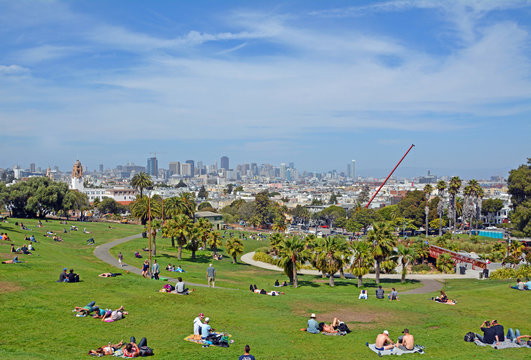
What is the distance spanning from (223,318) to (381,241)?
23.7 meters

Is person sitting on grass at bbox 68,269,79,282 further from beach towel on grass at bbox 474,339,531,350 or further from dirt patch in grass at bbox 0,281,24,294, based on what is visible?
beach towel on grass at bbox 474,339,531,350

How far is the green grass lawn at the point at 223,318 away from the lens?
17.9 meters

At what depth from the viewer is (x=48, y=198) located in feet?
284

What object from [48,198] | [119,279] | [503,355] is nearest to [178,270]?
[119,279]

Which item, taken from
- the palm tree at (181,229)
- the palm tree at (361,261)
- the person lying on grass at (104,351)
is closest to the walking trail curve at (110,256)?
the palm tree at (181,229)

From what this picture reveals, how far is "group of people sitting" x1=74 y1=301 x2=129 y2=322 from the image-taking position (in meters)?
20.8

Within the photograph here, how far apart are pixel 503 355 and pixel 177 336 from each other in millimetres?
12806

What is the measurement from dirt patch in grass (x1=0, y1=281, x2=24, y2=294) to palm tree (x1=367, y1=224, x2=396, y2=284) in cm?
2901

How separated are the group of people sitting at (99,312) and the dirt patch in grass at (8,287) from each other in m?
4.90

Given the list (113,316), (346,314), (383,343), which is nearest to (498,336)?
(383,343)

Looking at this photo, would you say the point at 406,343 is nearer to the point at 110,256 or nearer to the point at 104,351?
the point at 104,351

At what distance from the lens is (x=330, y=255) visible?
41.2 meters

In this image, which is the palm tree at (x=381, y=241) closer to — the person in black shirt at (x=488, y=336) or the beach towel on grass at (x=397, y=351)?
the person in black shirt at (x=488, y=336)

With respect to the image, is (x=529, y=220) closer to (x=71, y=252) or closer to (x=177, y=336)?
(x=71, y=252)
